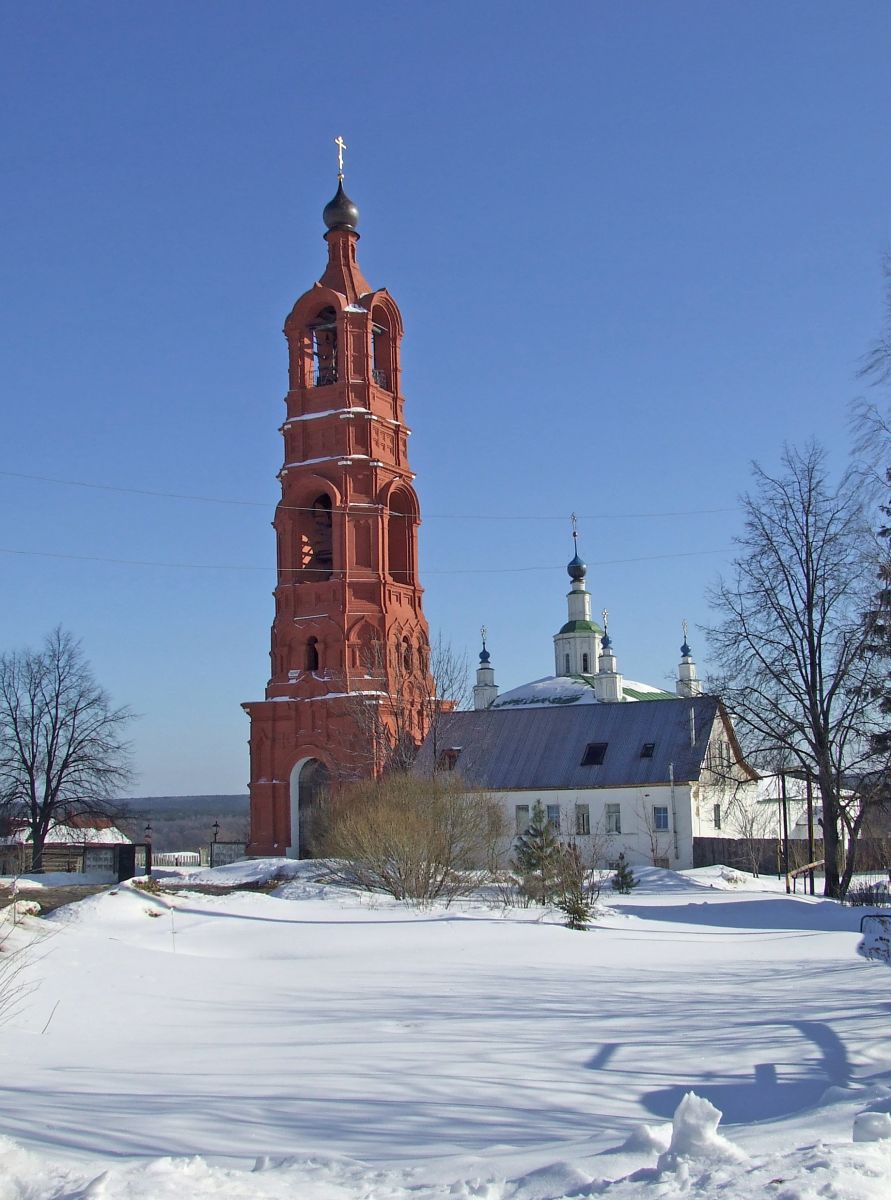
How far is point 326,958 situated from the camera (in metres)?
13.3

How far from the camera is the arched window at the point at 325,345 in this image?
150 feet

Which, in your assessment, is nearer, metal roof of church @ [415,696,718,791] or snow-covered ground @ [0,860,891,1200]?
snow-covered ground @ [0,860,891,1200]

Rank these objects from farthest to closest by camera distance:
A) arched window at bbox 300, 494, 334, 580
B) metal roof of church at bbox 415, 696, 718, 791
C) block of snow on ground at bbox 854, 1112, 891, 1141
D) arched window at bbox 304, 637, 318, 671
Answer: arched window at bbox 300, 494, 334, 580 < arched window at bbox 304, 637, 318, 671 < metal roof of church at bbox 415, 696, 718, 791 < block of snow on ground at bbox 854, 1112, 891, 1141

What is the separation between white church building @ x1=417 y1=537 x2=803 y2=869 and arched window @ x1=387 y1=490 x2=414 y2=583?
592cm

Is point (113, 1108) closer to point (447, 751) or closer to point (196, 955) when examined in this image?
point (196, 955)

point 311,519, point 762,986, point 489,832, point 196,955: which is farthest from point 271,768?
point 762,986

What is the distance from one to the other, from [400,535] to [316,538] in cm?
319

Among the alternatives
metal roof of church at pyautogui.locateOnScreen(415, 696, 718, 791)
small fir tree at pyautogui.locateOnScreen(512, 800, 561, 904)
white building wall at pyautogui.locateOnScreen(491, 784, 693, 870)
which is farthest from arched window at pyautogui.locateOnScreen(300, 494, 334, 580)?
small fir tree at pyautogui.locateOnScreen(512, 800, 561, 904)

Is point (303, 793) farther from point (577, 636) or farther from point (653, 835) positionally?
point (577, 636)

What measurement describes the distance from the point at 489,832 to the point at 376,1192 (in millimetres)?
18632

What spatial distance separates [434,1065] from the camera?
25.3 feet

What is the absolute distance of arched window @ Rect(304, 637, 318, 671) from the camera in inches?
1716

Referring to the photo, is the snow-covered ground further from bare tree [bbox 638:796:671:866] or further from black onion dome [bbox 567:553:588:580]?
black onion dome [bbox 567:553:588:580]

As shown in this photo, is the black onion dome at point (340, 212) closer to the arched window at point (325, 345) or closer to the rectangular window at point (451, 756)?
the arched window at point (325, 345)
